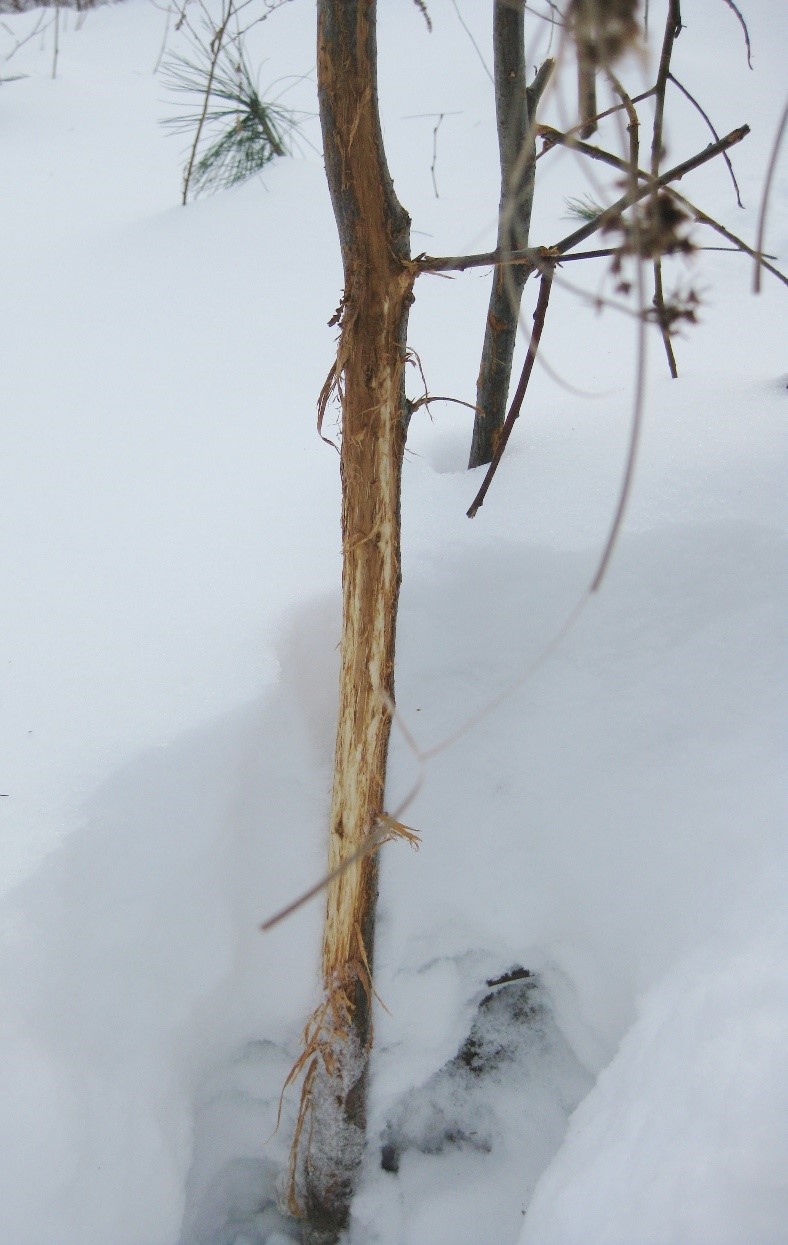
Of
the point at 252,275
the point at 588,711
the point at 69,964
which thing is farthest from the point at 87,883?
the point at 252,275

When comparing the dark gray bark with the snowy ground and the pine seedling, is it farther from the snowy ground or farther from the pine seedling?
the pine seedling

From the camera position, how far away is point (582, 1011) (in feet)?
3.06

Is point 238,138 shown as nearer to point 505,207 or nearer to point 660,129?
point 505,207

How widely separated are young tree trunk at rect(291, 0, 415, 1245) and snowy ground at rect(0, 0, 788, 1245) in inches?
2.4

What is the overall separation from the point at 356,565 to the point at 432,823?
0.36m

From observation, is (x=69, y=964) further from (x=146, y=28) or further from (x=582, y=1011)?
(x=146, y=28)

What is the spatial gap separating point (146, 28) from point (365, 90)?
349 cm

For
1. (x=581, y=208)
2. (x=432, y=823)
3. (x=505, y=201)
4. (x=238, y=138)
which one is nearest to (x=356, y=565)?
(x=432, y=823)

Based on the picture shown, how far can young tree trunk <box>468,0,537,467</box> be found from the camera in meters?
0.95

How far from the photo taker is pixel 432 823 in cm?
99

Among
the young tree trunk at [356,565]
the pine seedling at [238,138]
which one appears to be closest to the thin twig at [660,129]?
the young tree trunk at [356,565]

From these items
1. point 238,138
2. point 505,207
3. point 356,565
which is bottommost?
point 356,565

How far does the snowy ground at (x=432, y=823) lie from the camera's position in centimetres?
71

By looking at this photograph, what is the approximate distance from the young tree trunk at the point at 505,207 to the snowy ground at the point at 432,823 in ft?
0.25
